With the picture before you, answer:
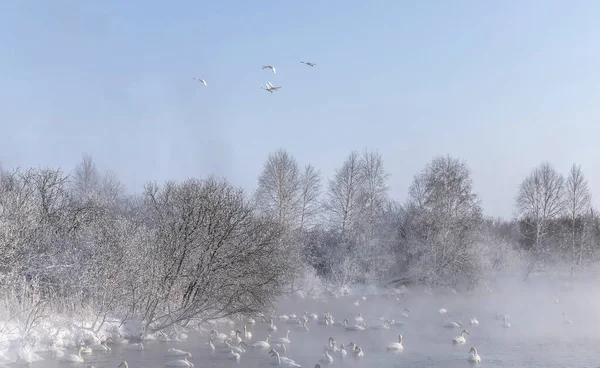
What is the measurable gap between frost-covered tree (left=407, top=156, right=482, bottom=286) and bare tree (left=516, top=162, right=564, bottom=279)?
28.6ft

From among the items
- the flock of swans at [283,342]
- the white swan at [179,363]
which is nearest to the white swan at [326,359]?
the flock of swans at [283,342]

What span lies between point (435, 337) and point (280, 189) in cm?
2472

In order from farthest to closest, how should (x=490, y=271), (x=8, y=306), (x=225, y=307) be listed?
(x=490, y=271)
(x=225, y=307)
(x=8, y=306)

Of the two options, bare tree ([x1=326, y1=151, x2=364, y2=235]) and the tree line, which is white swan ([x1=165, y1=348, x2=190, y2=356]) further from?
bare tree ([x1=326, y1=151, x2=364, y2=235])

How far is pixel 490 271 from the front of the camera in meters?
46.6

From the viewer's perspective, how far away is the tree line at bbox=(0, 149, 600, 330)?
861 inches

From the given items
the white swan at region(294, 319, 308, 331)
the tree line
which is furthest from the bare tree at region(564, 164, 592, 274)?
the white swan at region(294, 319, 308, 331)

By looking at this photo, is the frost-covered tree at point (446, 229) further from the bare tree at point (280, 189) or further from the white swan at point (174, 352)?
the white swan at point (174, 352)

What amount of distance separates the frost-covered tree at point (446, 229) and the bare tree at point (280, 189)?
9.67 m

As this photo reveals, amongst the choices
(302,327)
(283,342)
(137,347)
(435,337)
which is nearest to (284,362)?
(283,342)

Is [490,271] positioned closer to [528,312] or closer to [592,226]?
[528,312]

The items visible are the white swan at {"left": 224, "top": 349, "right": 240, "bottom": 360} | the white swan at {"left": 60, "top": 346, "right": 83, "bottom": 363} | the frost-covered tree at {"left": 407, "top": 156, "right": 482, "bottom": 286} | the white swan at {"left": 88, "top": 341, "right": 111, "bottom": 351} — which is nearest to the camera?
the white swan at {"left": 60, "top": 346, "right": 83, "bottom": 363}

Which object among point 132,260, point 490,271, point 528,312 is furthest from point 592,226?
point 132,260

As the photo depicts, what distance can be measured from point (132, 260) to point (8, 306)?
4.57m
